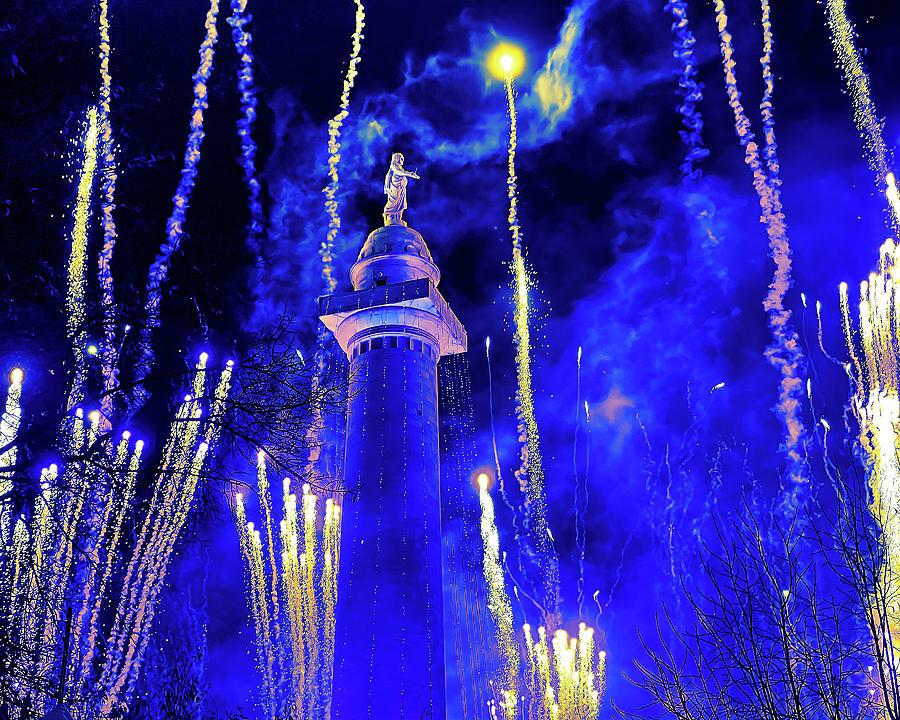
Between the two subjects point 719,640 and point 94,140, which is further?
point 94,140

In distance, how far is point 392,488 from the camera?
35.0 meters

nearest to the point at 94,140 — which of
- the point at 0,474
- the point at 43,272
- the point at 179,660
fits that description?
the point at 43,272

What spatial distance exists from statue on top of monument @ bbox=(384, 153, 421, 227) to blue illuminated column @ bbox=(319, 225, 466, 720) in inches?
99.6

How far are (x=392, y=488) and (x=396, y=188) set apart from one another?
21.0m

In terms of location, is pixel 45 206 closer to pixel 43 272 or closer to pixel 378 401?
pixel 43 272

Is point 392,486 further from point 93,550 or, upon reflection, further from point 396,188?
point 396,188

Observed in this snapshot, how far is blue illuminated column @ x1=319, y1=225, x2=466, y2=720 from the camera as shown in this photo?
101 ft

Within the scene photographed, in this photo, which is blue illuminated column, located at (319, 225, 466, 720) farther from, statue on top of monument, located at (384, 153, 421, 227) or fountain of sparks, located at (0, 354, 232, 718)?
fountain of sparks, located at (0, 354, 232, 718)

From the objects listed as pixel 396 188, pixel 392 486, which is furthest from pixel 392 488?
pixel 396 188

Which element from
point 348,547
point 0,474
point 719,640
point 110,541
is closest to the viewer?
point 719,640

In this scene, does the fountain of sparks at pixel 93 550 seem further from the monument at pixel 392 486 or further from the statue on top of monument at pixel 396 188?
the statue on top of monument at pixel 396 188

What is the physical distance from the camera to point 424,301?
40344 millimetres

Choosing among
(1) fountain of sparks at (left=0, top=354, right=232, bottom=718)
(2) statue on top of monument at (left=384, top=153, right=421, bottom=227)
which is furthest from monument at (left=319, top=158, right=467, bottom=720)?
(1) fountain of sparks at (left=0, top=354, right=232, bottom=718)

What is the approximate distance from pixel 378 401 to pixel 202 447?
16372 millimetres
